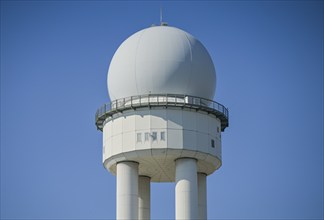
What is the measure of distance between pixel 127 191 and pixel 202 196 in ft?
25.4

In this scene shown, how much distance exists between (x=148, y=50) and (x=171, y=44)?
7.27 feet

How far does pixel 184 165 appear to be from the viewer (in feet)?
295

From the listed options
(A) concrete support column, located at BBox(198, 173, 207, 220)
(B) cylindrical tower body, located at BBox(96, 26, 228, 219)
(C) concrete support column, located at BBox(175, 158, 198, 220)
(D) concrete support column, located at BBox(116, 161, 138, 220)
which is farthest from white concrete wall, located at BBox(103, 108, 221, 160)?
(A) concrete support column, located at BBox(198, 173, 207, 220)

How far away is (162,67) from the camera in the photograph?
9019 centimetres

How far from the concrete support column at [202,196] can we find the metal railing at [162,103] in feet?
20.2

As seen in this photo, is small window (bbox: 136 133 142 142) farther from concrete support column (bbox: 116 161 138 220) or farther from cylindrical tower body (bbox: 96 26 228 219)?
concrete support column (bbox: 116 161 138 220)

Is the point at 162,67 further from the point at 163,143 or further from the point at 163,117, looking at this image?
the point at 163,143

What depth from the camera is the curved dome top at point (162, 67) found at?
3553 inches

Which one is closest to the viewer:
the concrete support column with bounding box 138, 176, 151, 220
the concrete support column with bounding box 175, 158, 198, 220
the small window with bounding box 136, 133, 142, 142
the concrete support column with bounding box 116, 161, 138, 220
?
the concrete support column with bounding box 175, 158, 198, 220

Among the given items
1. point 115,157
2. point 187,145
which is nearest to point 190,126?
point 187,145

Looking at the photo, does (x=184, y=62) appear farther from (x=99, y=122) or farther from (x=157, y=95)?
(x=99, y=122)

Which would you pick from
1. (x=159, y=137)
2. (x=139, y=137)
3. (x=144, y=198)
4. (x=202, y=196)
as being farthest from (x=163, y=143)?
(x=144, y=198)

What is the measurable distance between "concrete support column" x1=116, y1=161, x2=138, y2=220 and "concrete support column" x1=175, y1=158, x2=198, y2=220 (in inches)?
150

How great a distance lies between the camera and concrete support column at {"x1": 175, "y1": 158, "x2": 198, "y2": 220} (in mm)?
88713
